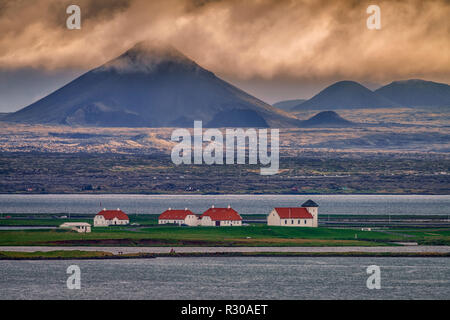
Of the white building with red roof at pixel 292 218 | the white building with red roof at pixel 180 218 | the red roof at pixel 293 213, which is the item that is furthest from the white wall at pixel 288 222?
the white building with red roof at pixel 180 218

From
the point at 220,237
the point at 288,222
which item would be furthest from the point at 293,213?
the point at 220,237

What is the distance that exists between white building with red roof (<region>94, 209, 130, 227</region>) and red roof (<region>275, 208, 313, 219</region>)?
23389mm

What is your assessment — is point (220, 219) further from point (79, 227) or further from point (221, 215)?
point (79, 227)

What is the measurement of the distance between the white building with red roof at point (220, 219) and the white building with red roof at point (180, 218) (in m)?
1.30

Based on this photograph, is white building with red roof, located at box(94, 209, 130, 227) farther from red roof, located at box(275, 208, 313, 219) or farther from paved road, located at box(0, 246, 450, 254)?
paved road, located at box(0, 246, 450, 254)

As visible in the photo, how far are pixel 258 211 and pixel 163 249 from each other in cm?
8075

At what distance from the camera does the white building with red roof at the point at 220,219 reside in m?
130

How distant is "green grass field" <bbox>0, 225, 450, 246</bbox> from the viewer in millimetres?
109938

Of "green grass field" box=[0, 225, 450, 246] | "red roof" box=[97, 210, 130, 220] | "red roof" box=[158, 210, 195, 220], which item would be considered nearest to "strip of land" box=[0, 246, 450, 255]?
"green grass field" box=[0, 225, 450, 246]

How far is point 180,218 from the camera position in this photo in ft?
433

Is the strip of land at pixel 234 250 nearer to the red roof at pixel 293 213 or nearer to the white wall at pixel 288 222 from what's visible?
the red roof at pixel 293 213
